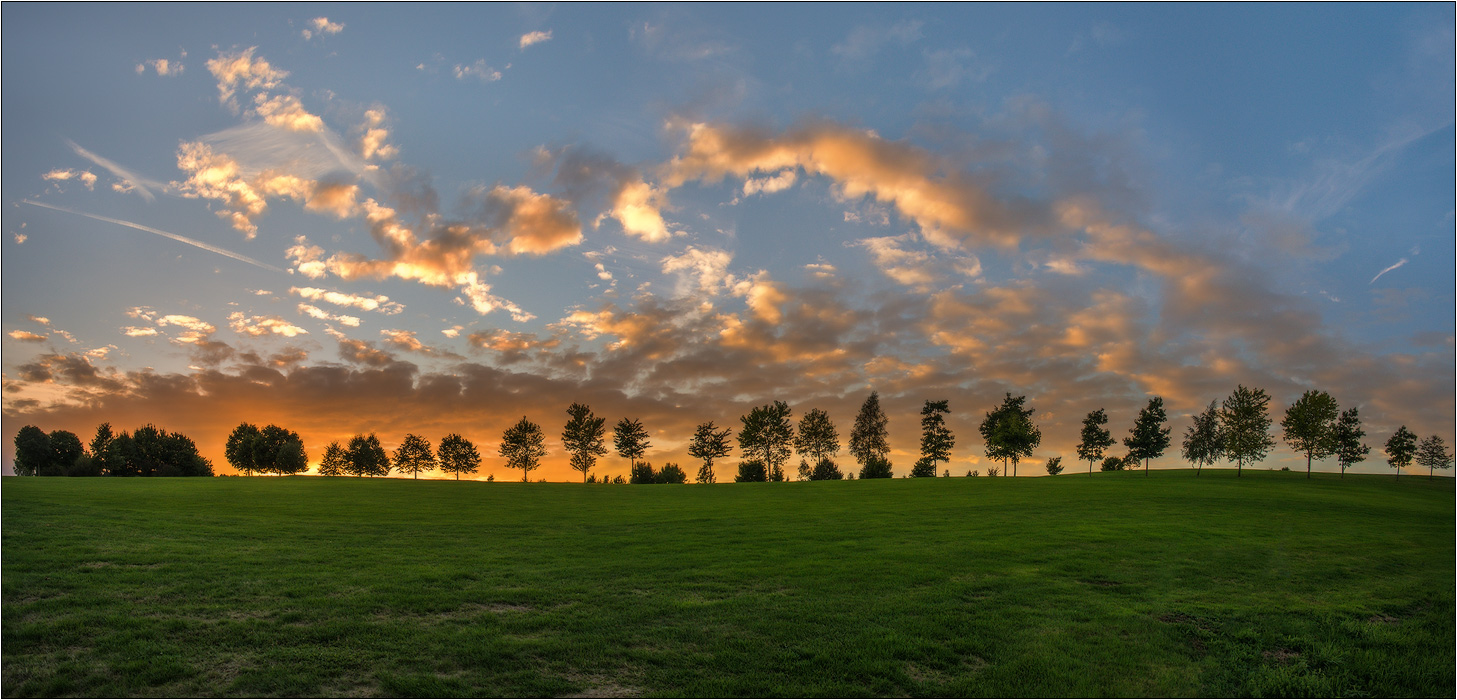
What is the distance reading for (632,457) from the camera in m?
106

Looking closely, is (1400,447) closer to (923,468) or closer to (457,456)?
(923,468)

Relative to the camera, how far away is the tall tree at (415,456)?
133 m

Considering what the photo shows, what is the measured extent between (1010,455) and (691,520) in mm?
81199

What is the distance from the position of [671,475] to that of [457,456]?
53.5m

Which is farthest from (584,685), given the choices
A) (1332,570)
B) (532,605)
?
(1332,570)

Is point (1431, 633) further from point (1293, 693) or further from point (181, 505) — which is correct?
point (181, 505)

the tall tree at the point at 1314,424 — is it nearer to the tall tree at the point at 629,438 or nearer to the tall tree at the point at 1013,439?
the tall tree at the point at 1013,439

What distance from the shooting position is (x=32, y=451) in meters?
106

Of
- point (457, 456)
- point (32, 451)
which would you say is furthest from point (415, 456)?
point (32, 451)

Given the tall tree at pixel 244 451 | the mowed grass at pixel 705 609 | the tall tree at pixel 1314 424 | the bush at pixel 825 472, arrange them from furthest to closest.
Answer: the tall tree at pixel 244 451 < the bush at pixel 825 472 < the tall tree at pixel 1314 424 < the mowed grass at pixel 705 609

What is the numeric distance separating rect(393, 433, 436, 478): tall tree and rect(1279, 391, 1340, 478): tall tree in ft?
476

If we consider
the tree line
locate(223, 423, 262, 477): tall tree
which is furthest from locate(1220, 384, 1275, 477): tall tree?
locate(223, 423, 262, 477): tall tree

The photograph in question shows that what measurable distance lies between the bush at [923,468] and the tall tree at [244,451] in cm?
12247

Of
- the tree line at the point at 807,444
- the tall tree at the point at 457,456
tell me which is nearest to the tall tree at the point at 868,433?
the tree line at the point at 807,444
